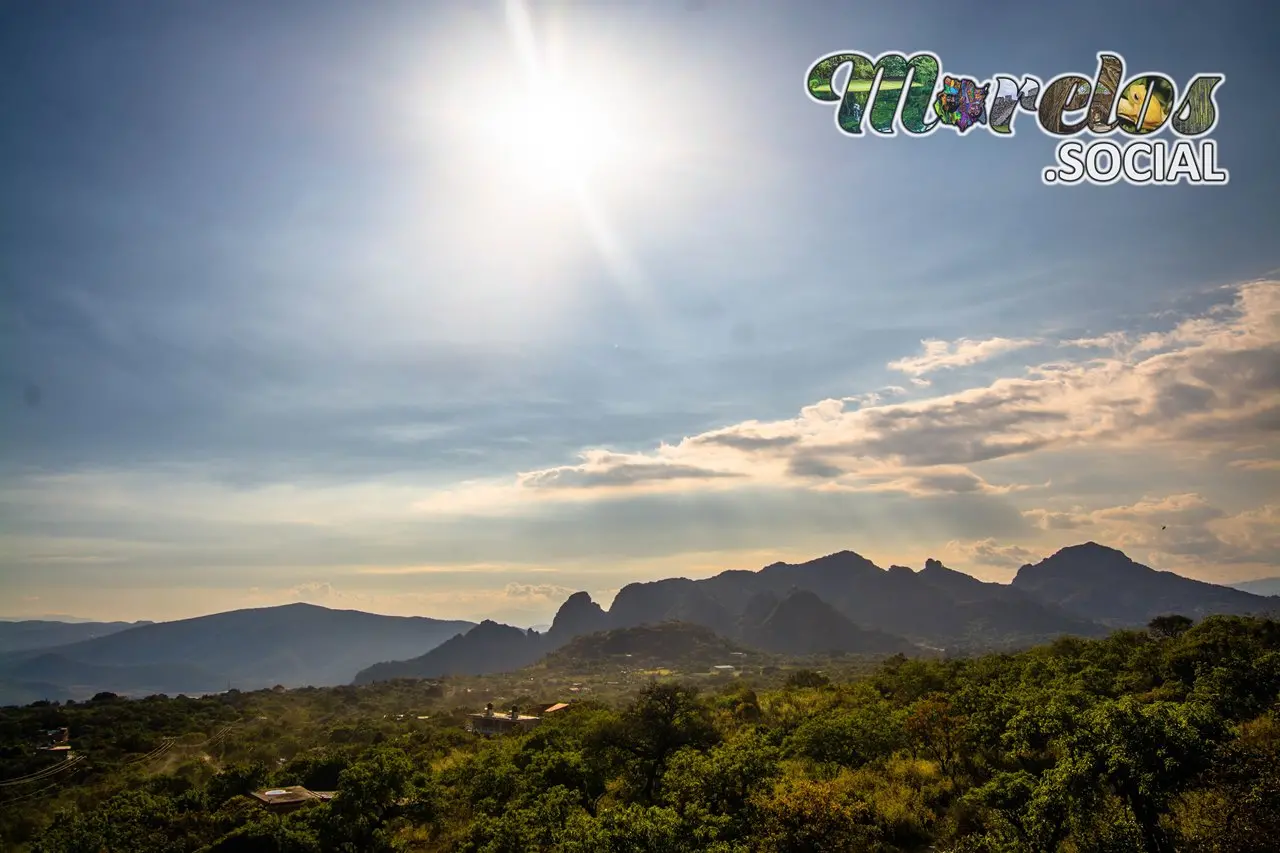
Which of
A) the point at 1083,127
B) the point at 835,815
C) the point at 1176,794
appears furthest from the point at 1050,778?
the point at 1083,127

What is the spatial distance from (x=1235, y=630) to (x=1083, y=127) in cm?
4756

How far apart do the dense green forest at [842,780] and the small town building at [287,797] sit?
1.43 meters

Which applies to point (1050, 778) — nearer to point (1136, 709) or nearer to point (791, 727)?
point (1136, 709)

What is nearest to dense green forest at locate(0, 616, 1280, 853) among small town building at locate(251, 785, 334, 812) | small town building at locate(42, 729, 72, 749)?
small town building at locate(251, 785, 334, 812)

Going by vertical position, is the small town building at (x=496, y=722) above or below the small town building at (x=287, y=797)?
below

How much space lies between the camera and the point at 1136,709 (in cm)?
2105

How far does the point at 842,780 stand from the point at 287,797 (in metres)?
32.2

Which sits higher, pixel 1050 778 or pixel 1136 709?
pixel 1136 709

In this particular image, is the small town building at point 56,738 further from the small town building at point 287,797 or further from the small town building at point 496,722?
the small town building at point 287,797

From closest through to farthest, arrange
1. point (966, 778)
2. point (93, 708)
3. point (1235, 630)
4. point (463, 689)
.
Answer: point (966, 778)
point (1235, 630)
point (93, 708)
point (463, 689)

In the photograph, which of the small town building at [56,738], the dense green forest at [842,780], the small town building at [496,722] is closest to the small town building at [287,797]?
the dense green forest at [842,780]

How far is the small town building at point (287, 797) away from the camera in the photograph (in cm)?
3559

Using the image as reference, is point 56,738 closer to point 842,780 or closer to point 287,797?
point 287,797

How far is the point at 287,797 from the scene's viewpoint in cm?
3700
